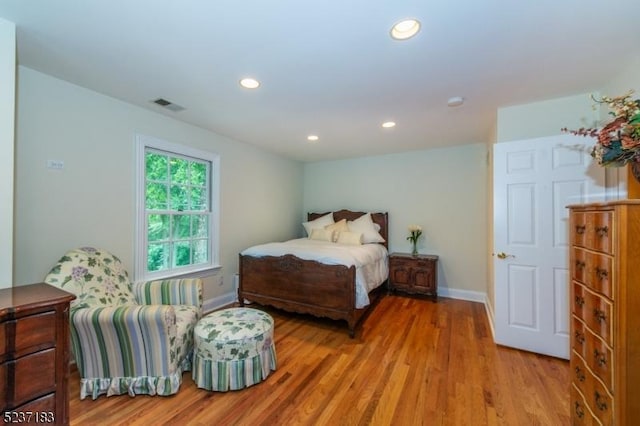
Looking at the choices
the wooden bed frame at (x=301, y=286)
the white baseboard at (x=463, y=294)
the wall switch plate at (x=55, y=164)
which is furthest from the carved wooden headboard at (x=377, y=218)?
the wall switch plate at (x=55, y=164)

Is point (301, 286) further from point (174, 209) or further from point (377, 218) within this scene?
point (377, 218)

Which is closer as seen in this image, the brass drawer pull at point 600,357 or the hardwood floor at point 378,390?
the brass drawer pull at point 600,357

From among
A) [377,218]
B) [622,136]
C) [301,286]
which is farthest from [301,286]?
[622,136]

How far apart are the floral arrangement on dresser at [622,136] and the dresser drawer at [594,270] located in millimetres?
554

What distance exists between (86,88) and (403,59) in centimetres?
265

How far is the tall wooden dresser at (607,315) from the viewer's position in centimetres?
112

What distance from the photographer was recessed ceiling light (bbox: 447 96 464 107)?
8.02 feet

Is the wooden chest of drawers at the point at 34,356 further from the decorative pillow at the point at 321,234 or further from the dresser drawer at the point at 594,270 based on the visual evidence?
the decorative pillow at the point at 321,234

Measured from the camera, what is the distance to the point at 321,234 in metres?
4.61

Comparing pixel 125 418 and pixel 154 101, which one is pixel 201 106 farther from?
pixel 125 418

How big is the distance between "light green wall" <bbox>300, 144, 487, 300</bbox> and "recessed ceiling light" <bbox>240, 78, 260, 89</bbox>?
297 cm

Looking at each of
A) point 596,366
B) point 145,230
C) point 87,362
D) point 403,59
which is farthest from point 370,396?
point 145,230

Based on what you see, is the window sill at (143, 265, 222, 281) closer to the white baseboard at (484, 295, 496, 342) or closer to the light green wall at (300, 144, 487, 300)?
→ the light green wall at (300, 144, 487, 300)

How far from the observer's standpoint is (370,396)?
1.92 meters
